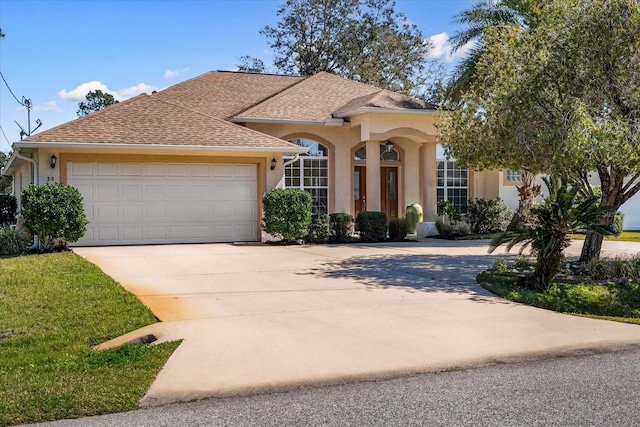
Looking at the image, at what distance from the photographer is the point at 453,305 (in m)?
9.23

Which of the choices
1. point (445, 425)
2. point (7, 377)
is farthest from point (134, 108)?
point (445, 425)

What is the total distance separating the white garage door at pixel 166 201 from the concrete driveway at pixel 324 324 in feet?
11.8

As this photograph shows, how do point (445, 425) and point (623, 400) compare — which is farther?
point (623, 400)

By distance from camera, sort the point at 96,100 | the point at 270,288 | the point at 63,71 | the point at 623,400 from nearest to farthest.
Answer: the point at 623,400 → the point at 270,288 → the point at 63,71 → the point at 96,100

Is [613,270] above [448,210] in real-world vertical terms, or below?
below

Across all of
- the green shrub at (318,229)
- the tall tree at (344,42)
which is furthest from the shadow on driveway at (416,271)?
the tall tree at (344,42)

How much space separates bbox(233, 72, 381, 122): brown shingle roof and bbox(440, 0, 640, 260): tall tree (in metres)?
8.57

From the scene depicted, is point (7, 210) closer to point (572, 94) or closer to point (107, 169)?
point (107, 169)

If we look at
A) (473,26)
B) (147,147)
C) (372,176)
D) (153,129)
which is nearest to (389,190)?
(372,176)

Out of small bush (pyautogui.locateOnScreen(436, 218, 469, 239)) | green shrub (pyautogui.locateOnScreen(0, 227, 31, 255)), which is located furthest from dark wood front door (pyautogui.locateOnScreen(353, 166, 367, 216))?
green shrub (pyautogui.locateOnScreen(0, 227, 31, 255))

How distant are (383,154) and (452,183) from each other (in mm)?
3032

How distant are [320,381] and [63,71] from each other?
24552mm

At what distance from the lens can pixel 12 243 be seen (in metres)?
15.1

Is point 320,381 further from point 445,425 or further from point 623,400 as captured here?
point 623,400
